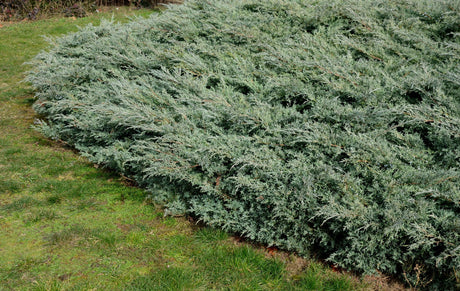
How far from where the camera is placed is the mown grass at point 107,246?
294cm

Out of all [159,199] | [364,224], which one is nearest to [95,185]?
[159,199]

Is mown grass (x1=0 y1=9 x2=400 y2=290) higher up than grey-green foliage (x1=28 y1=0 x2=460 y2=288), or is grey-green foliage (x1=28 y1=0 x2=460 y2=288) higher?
grey-green foliage (x1=28 y1=0 x2=460 y2=288)

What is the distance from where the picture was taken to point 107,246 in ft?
11.0

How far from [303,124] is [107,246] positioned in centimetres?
197

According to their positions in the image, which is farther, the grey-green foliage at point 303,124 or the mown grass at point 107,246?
the mown grass at point 107,246

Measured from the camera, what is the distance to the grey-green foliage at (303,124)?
2805 mm

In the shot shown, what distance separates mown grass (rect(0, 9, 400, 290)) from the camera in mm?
2938

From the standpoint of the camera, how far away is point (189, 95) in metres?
4.06

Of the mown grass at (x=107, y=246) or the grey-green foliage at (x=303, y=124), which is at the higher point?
the grey-green foliage at (x=303, y=124)

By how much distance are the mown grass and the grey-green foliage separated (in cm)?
19

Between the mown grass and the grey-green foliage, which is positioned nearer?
the grey-green foliage

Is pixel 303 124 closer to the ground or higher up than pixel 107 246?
higher up

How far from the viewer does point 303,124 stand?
336 centimetres

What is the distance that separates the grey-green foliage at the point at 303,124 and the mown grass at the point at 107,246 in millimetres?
188
